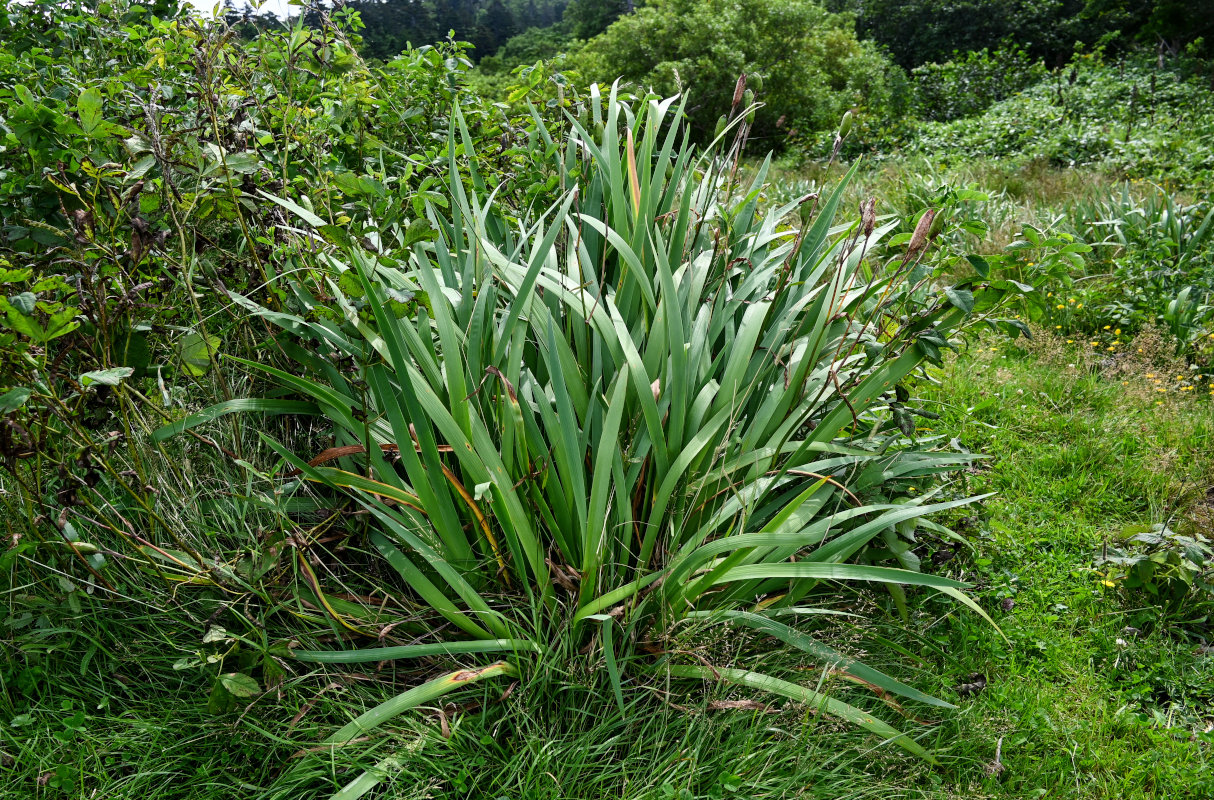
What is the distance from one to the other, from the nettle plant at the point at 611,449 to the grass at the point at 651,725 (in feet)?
0.30

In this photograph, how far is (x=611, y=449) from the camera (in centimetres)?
168

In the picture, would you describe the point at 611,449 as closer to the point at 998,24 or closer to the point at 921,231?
the point at 921,231

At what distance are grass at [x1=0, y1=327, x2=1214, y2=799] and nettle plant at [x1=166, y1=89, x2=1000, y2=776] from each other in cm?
9

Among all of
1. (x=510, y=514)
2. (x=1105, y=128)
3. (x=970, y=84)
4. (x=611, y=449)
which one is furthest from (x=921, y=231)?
(x=970, y=84)

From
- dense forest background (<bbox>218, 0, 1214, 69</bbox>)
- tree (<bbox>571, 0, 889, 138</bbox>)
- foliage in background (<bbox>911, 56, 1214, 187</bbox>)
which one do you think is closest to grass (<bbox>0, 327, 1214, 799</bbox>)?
foliage in background (<bbox>911, 56, 1214, 187</bbox>)

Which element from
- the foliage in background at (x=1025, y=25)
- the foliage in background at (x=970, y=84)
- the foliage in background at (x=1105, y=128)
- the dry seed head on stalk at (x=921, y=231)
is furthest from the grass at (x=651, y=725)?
the foliage in background at (x=1025, y=25)

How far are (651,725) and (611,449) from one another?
60cm

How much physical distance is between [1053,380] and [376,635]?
3.20 metres

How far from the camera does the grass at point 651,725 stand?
1566mm

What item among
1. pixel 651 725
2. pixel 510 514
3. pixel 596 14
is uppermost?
pixel 596 14

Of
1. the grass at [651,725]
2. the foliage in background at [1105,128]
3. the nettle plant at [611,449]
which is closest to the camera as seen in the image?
the grass at [651,725]

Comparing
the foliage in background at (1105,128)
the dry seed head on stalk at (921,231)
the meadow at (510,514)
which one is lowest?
the foliage in background at (1105,128)

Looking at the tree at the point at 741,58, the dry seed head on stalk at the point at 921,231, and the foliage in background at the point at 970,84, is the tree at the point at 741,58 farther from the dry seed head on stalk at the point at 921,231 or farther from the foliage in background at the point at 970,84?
the dry seed head on stalk at the point at 921,231

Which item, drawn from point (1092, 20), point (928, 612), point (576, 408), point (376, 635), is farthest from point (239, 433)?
point (1092, 20)
